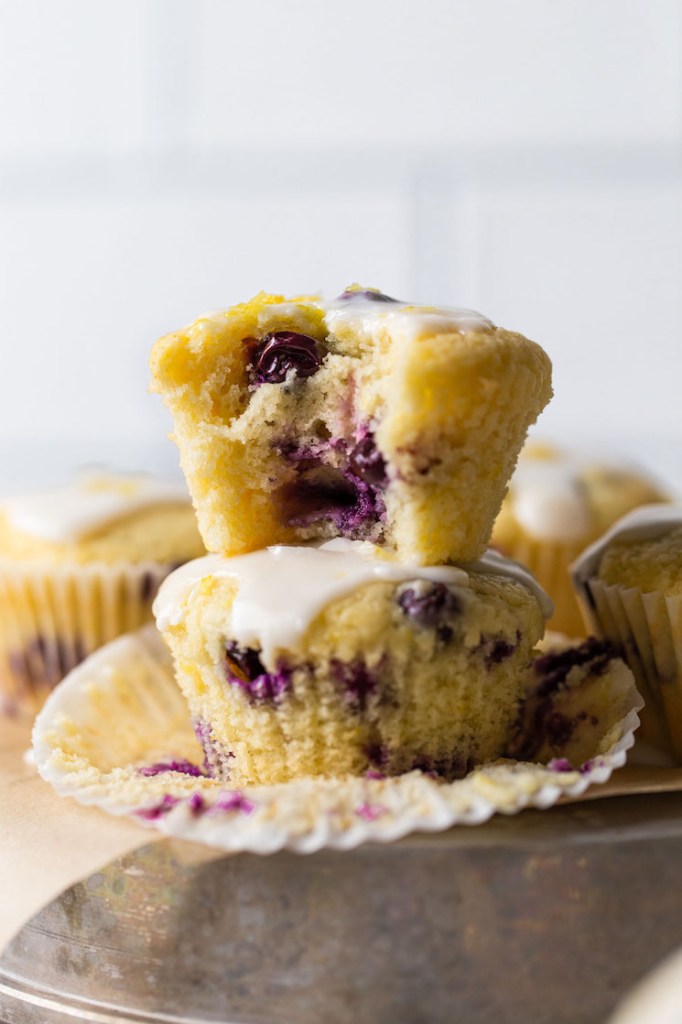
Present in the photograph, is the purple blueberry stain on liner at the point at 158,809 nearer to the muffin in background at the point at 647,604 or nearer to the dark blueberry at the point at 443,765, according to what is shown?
the dark blueberry at the point at 443,765

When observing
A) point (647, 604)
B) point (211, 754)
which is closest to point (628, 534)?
point (647, 604)

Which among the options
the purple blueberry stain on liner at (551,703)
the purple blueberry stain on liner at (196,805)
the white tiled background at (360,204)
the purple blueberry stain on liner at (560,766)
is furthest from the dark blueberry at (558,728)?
the white tiled background at (360,204)

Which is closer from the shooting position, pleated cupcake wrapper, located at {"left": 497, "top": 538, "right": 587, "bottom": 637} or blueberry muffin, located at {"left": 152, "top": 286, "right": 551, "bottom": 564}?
blueberry muffin, located at {"left": 152, "top": 286, "right": 551, "bottom": 564}

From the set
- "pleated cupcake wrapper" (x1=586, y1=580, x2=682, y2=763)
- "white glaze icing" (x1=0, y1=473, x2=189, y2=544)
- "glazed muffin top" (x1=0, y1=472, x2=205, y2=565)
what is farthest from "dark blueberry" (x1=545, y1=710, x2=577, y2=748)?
"white glaze icing" (x1=0, y1=473, x2=189, y2=544)

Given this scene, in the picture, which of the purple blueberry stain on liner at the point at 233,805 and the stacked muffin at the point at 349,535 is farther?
the stacked muffin at the point at 349,535

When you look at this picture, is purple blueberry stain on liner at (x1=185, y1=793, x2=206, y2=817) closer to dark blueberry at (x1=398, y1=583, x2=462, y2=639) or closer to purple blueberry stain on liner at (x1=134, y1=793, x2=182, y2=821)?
purple blueberry stain on liner at (x1=134, y1=793, x2=182, y2=821)

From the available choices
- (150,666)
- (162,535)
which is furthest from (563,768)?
(162,535)

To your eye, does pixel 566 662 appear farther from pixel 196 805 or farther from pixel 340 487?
pixel 196 805
